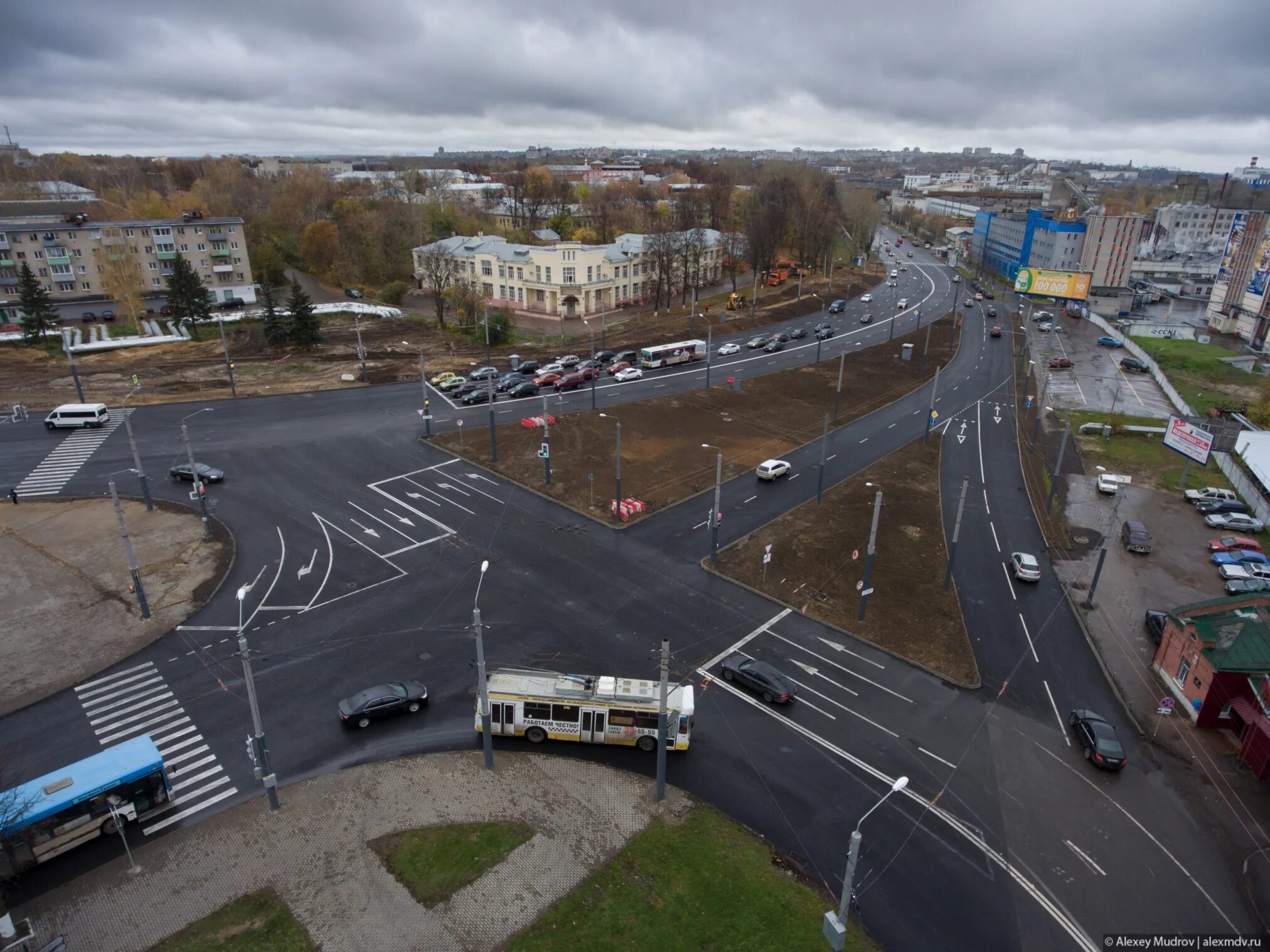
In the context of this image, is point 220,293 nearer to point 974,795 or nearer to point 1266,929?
point 974,795

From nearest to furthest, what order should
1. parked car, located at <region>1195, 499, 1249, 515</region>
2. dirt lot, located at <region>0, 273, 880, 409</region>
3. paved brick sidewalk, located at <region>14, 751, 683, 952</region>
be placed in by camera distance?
paved brick sidewalk, located at <region>14, 751, 683, 952</region> → parked car, located at <region>1195, 499, 1249, 515</region> → dirt lot, located at <region>0, 273, 880, 409</region>

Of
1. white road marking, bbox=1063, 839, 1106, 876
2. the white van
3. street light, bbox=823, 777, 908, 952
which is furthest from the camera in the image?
the white van

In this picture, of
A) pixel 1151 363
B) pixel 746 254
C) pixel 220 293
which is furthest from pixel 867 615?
pixel 220 293

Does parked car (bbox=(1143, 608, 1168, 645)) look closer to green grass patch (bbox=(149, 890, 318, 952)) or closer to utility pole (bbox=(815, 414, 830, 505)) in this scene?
Answer: utility pole (bbox=(815, 414, 830, 505))

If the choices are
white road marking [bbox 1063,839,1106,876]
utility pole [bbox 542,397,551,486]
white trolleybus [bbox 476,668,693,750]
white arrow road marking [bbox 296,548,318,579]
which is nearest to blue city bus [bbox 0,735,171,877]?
white trolleybus [bbox 476,668,693,750]

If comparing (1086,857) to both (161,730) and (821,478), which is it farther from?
(161,730)

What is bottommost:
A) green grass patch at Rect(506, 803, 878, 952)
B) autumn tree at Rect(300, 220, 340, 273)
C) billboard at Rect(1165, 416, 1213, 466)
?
green grass patch at Rect(506, 803, 878, 952)

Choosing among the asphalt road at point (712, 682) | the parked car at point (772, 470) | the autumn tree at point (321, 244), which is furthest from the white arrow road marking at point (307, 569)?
the autumn tree at point (321, 244)

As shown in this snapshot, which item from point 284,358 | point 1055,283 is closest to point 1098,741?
point 284,358
